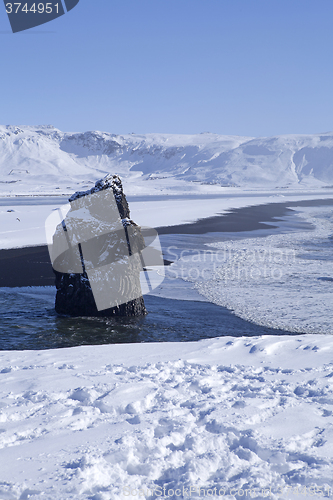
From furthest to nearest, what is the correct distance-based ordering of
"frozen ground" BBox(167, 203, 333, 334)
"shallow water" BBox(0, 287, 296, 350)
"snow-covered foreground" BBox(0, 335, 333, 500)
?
"frozen ground" BBox(167, 203, 333, 334)
"shallow water" BBox(0, 287, 296, 350)
"snow-covered foreground" BBox(0, 335, 333, 500)

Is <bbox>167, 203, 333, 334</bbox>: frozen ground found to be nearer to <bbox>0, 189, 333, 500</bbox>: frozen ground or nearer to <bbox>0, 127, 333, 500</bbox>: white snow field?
<bbox>0, 127, 333, 500</bbox>: white snow field

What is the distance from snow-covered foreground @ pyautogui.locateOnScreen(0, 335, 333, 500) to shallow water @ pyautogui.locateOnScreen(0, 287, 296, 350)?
160 cm

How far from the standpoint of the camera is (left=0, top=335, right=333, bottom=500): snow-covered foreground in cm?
310

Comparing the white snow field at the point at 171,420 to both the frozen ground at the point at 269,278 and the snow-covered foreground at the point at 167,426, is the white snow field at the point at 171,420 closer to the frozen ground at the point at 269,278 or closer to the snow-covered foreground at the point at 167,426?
the snow-covered foreground at the point at 167,426

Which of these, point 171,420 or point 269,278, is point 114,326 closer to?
point 171,420

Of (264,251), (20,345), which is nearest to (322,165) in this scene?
(264,251)

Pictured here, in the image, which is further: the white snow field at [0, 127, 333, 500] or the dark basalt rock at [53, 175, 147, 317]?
the dark basalt rock at [53, 175, 147, 317]

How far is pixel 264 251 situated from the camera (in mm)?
17312

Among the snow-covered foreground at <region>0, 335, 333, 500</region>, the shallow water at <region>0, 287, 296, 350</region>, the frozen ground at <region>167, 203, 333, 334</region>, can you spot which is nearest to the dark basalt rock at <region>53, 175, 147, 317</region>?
the shallow water at <region>0, 287, 296, 350</region>

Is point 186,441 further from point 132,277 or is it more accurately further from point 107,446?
point 132,277

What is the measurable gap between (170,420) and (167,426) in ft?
0.32

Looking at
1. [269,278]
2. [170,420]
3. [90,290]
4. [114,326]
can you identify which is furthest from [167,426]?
[269,278]

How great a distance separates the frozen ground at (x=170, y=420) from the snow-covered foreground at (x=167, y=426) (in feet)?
0.04

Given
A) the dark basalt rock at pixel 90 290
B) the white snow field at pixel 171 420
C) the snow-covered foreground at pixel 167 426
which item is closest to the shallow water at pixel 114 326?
the dark basalt rock at pixel 90 290
